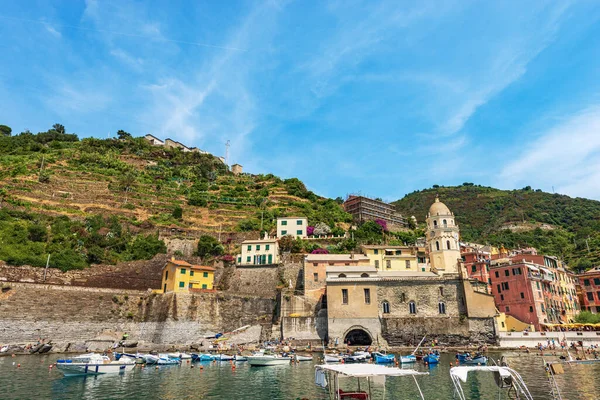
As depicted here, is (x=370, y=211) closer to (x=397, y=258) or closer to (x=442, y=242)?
(x=397, y=258)

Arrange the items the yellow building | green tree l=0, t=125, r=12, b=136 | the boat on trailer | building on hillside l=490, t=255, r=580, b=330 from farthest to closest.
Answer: green tree l=0, t=125, r=12, b=136
building on hillside l=490, t=255, r=580, b=330
the yellow building
the boat on trailer

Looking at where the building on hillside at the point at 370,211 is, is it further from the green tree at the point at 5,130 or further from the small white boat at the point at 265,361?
the green tree at the point at 5,130

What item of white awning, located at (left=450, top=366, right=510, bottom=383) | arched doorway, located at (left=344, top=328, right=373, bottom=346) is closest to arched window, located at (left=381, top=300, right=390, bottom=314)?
arched doorway, located at (left=344, top=328, right=373, bottom=346)

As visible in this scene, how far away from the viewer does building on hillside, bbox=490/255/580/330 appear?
159 ft

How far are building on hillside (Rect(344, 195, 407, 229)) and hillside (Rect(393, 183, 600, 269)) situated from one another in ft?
86.6

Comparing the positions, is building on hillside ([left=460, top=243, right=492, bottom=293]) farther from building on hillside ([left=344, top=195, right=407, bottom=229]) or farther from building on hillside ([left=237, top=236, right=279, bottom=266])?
building on hillside ([left=237, top=236, right=279, bottom=266])

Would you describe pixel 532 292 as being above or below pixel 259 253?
below

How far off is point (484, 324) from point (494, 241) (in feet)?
211

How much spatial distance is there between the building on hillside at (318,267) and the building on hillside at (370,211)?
29.0 meters

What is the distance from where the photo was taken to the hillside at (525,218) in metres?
87.2

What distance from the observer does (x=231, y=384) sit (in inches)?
969

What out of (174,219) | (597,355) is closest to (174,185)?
(174,219)

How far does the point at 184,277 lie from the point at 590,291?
5825 centimetres

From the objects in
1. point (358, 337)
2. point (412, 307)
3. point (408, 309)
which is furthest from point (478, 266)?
point (358, 337)
